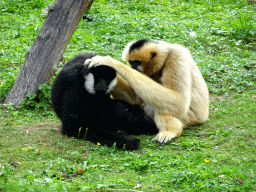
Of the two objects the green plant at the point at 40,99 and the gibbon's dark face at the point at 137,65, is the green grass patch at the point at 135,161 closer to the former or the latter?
the green plant at the point at 40,99

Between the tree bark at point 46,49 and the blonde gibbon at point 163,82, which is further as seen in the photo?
the tree bark at point 46,49

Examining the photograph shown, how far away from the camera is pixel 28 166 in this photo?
3414mm

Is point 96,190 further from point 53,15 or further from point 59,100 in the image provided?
point 53,15

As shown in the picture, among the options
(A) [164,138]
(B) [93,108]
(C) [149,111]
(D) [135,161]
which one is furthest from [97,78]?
(D) [135,161]

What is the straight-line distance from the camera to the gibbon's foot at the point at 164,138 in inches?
165

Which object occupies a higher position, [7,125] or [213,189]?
[213,189]

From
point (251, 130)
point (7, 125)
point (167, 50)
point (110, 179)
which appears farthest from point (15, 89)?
point (251, 130)

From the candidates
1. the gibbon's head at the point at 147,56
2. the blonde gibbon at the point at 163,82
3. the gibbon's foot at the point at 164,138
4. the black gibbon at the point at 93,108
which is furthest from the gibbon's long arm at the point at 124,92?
the gibbon's foot at the point at 164,138

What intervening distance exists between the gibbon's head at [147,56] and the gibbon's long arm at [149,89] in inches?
11.7

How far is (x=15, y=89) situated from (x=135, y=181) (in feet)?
10.4

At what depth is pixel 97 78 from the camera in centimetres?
437

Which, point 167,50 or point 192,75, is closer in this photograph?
point 167,50

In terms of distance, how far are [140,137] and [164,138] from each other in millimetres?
466

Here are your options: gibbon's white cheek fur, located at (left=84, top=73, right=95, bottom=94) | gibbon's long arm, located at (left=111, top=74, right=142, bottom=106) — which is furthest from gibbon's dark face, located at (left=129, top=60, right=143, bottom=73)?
gibbon's white cheek fur, located at (left=84, top=73, right=95, bottom=94)
